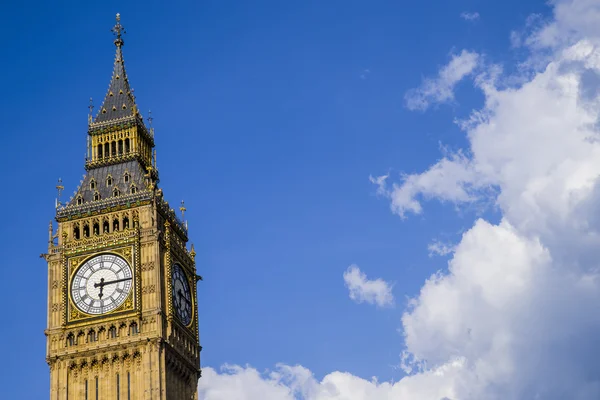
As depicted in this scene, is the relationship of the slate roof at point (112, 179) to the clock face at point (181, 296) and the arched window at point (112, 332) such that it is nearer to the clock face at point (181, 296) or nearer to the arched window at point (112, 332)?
the clock face at point (181, 296)

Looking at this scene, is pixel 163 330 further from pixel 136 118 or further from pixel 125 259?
pixel 136 118

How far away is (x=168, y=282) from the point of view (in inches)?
4734

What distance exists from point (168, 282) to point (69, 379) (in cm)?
1192

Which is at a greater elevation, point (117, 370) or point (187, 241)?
point (187, 241)

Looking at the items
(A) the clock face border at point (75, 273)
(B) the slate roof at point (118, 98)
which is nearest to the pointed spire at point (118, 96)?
(B) the slate roof at point (118, 98)

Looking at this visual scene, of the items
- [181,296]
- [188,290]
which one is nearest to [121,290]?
[181,296]

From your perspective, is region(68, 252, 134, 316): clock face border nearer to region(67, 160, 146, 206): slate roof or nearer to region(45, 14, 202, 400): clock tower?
region(45, 14, 202, 400): clock tower

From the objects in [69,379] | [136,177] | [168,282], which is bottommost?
[69,379]

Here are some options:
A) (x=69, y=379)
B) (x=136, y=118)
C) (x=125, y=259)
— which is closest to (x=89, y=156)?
(x=136, y=118)

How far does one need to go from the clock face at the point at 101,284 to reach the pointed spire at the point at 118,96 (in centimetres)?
1658

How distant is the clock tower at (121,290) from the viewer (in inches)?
4599

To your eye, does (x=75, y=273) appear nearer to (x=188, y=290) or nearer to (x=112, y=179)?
(x=112, y=179)

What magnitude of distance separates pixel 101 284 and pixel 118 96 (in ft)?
72.6

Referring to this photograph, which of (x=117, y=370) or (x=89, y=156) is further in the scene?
(x=89, y=156)
